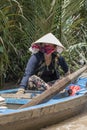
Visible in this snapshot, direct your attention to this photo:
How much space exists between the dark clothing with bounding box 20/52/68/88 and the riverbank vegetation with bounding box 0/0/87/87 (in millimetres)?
969

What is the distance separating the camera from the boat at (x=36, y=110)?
4434 millimetres

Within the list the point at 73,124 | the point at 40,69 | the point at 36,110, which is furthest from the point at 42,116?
the point at 40,69

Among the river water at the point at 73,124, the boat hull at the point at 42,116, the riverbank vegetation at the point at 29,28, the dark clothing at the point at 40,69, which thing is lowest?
the river water at the point at 73,124

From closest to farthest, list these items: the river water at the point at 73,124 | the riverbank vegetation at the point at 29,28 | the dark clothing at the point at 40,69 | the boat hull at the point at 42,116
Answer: the boat hull at the point at 42,116 < the river water at the point at 73,124 < the dark clothing at the point at 40,69 < the riverbank vegetation at the point at 29,28

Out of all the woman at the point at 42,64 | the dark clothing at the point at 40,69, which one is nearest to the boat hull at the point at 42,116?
the woman at the point at 42,64

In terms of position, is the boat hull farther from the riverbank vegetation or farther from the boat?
the riverbank vegetation

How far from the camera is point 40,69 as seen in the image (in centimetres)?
585

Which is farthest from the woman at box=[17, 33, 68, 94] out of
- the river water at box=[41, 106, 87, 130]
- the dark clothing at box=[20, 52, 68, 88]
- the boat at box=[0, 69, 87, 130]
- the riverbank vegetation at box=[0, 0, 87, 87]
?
the riverbank vegetation at box=[0, 0, 87, 87]

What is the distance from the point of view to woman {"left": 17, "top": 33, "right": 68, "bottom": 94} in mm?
5605

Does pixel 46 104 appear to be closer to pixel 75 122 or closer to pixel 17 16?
pixel 75 122

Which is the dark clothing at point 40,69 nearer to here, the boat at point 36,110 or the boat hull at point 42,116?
the boat at point 36,110

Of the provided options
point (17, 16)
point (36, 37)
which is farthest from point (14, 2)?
point (36, 37)

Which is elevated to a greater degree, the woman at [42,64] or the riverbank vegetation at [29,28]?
the riverbank vegetation at [29,28]

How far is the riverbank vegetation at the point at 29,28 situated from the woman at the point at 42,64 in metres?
0.98
